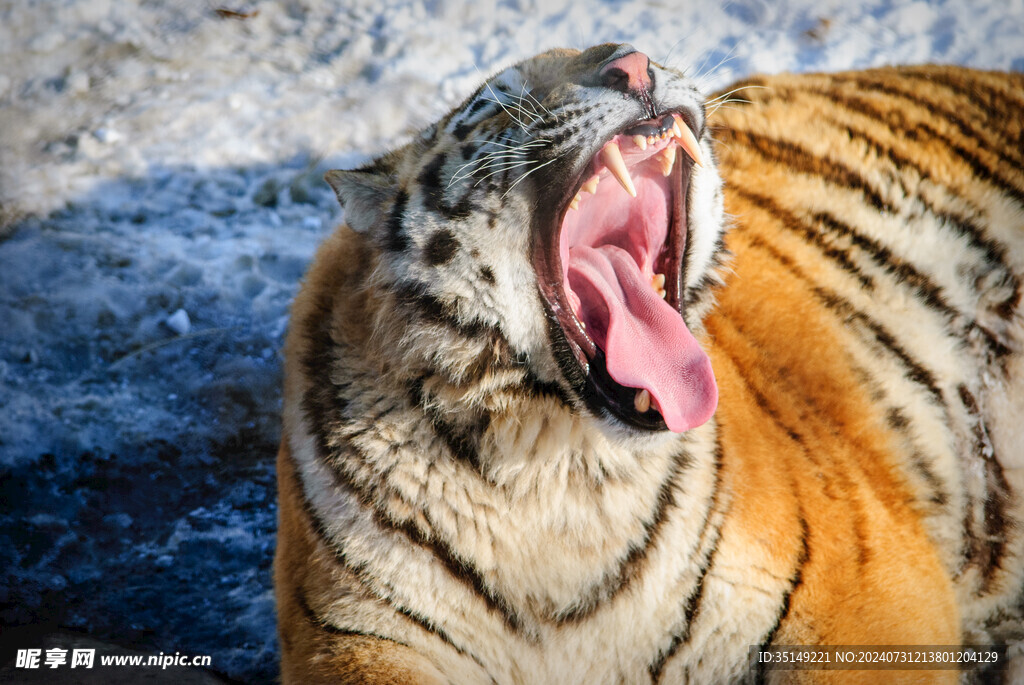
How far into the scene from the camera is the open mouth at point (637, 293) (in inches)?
46.8

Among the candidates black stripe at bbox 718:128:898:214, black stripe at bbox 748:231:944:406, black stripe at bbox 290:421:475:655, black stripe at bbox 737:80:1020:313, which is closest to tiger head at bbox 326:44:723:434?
black stripe at bbox 290:421:475:655

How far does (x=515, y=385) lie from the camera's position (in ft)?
3.91

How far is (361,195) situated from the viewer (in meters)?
1.29

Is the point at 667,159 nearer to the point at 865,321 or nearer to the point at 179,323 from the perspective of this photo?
the point at 865,321

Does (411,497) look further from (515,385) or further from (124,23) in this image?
(124,23)

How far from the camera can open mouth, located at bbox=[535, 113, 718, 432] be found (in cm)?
119

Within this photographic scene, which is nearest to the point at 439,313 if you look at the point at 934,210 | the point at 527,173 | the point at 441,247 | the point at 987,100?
the point at 441,247

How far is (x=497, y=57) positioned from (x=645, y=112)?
206cm

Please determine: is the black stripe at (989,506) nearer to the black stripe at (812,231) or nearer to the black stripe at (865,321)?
the black stripe at (865,321)

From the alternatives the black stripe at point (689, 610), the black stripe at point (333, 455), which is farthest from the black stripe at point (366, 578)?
the black stripe at point (689, 610)

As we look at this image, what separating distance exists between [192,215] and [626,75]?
175cm

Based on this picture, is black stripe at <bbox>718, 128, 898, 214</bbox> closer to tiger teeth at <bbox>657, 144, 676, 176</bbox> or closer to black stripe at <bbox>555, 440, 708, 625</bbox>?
tiger teeth at <bbox>657, 144, 676, 176</bbox>

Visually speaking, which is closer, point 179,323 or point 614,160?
point 614,160

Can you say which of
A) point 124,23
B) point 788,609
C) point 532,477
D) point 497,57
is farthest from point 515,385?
point 124,23
